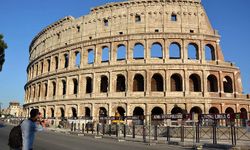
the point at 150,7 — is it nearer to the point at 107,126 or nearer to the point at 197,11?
the point at 197,11

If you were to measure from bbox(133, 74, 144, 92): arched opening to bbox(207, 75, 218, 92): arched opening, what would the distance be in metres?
8.39

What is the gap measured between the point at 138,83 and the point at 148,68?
2.78 m

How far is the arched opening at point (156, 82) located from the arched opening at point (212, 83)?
6.03m

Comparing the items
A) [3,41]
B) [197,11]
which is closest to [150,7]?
[197,11]

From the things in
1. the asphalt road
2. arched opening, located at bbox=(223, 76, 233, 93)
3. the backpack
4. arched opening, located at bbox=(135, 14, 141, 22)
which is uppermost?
arched opening, located at bbox=(135, 14, 141, 22)

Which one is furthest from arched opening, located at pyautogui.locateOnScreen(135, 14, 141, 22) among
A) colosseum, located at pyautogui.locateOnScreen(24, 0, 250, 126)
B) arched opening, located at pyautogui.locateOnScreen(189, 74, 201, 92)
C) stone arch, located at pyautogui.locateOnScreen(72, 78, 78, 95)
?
stone arch, located at pyautogui.locateOnScreen(72, 78, 78, 95)

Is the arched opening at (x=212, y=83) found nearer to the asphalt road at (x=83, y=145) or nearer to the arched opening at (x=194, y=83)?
the arched opening at (x=194, y=83)

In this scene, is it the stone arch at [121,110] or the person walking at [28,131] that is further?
the stone arch at [121,110]

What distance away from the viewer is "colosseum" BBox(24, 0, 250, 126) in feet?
96.1

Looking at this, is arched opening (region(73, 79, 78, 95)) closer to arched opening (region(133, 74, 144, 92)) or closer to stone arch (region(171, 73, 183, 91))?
arched opening (region(133, 74, 144, 92))

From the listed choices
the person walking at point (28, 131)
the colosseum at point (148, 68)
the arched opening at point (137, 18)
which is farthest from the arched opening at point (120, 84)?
the person walking at point (28, 131)

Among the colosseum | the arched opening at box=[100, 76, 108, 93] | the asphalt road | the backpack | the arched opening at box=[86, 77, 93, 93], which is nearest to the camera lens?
the backpack

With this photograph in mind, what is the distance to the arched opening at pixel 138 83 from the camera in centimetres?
3134

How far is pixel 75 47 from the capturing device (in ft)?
117
